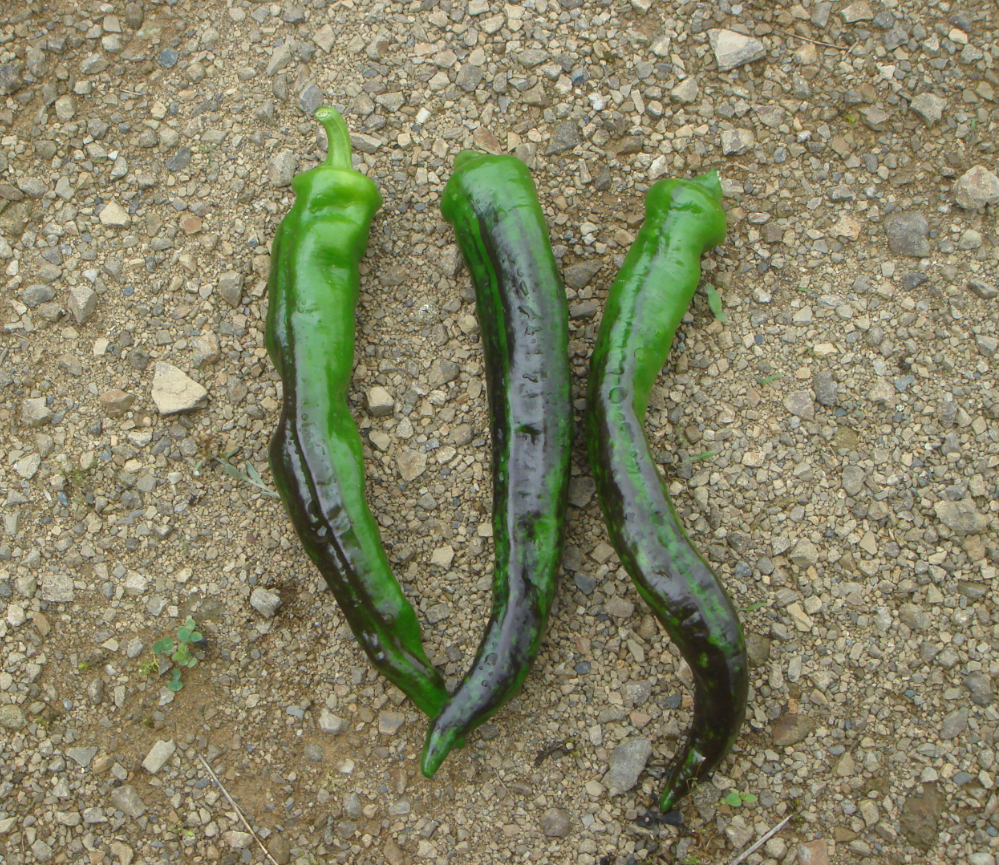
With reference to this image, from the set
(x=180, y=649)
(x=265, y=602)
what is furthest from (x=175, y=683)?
(x=265, y=602)

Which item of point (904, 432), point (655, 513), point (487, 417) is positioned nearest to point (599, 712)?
point (655, 513)

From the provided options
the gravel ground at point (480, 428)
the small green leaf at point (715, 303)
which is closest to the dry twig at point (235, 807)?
the gravel ground at point (480, 428)

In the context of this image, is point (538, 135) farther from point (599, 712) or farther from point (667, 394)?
point (599, 712)

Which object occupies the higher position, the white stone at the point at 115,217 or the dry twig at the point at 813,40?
the dry twig at the point at 813,40

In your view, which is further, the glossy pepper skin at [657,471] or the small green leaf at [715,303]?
the small green leaf at [715,303]

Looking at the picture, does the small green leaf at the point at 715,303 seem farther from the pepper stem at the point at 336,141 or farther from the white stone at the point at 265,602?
the white stone at the point at 265,602

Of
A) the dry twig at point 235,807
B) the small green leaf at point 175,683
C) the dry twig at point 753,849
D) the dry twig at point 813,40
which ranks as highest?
the dry twig at point 813,40
